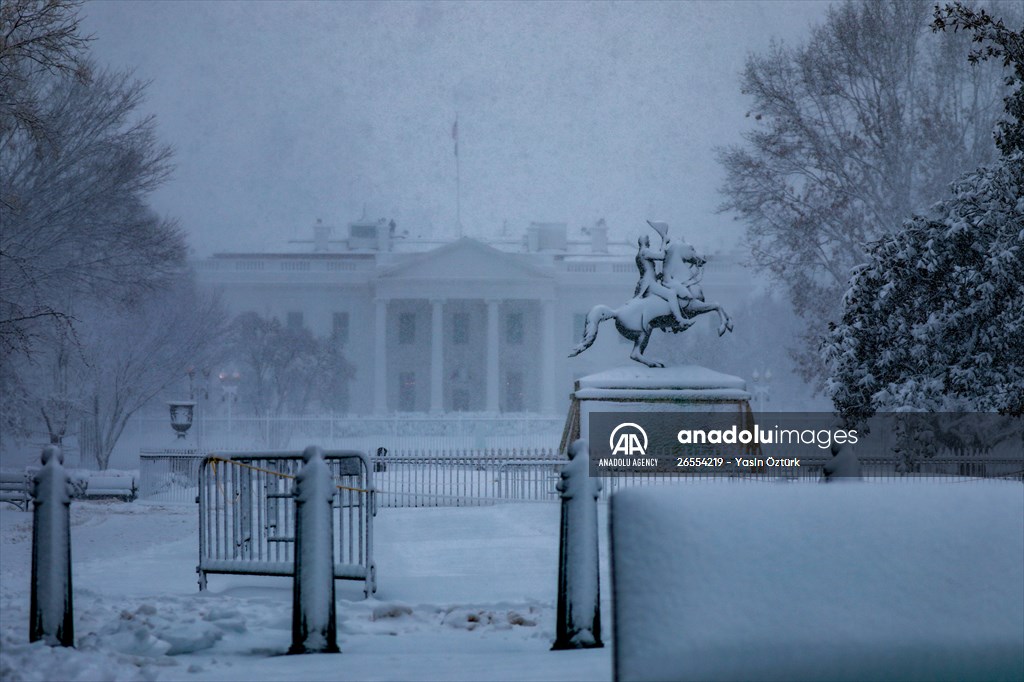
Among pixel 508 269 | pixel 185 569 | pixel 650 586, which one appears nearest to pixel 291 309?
pixel 508 269

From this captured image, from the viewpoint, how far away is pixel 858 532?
148 cm

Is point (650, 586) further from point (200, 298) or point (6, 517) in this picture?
point (200, 298)

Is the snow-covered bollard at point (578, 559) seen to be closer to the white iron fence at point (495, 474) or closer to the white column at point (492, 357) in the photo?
the white iron fence at point (495, 474)

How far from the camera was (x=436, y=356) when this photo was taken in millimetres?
47625

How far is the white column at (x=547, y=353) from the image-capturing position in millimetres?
48969

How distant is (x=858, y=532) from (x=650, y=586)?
0.32 metres

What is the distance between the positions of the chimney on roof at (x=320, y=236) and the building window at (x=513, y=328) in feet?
32.3

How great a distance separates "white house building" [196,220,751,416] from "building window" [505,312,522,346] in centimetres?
5

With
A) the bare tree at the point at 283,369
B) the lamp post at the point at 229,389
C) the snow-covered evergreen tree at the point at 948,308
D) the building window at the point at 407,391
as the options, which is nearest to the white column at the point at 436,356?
the building window at the point at 407,391

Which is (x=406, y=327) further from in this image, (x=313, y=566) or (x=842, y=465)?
(x=313, y=566)

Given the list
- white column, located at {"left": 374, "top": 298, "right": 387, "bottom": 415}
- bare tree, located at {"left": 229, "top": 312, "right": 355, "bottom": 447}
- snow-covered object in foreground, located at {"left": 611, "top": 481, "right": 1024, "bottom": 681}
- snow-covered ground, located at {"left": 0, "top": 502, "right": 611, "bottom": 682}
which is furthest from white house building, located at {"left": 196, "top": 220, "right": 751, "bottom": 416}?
snow-covered object in foreground, located at {"left": 611, "top": 481, "right": 1024, "bottom": 681}

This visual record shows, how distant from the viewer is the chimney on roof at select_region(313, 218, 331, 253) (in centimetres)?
5141

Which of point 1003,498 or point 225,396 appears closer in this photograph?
point 1003,498

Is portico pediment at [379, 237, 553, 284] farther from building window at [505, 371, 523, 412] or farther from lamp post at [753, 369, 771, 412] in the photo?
lamp post at [753, 369, 771, 412]
